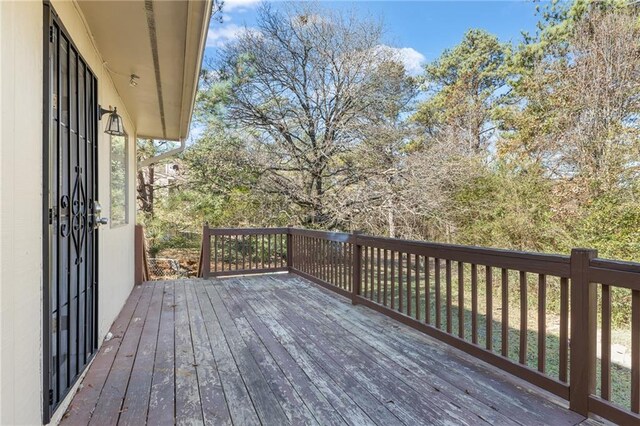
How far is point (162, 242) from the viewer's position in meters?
9.94

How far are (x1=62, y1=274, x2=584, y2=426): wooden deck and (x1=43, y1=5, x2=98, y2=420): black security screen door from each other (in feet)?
0.96

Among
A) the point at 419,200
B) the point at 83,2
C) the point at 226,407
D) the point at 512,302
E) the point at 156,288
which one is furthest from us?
the point at 419,200

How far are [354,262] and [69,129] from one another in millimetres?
3053

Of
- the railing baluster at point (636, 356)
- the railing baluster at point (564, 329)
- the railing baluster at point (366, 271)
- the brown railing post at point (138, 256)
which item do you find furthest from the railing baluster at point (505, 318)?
the brown railing post at point (138, 256)

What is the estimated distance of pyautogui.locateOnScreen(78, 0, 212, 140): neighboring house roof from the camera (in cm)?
224

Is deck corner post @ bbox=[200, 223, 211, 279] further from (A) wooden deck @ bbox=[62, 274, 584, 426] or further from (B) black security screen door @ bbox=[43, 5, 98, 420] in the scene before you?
(B) black security screen door @ bbox=[43, 5, 98, 420]

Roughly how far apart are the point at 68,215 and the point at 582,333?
2.94m

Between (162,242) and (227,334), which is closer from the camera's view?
(227,334)

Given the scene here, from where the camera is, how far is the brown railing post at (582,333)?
1927mm

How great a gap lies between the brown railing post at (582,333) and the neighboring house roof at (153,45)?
254 cm

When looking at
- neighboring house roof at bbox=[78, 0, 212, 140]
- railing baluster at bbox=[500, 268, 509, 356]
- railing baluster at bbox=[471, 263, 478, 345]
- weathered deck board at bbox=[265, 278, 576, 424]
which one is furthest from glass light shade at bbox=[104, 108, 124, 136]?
railing baluster at bbox=[500, 268, 509, 356]

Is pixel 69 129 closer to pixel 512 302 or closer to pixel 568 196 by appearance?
pixel 512 302

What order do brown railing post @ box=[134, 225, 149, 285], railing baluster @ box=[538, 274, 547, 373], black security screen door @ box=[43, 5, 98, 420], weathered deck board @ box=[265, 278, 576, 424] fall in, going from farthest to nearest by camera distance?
brown railing post @ box=[134, 225, 149, 285] < railing baluster @ box=[538, 274, 547, 373] < weathered deck board @ box=[265, 278, 576, 424] < black security screen door @ box=[43, 5, 98, 420]

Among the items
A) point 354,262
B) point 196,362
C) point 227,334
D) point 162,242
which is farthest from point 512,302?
point 162,242
